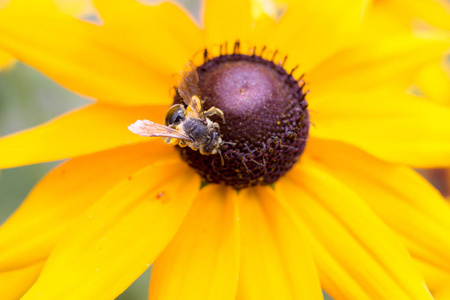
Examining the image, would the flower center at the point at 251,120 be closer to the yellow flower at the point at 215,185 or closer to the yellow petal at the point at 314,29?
the yellow flower at the point at 215,185

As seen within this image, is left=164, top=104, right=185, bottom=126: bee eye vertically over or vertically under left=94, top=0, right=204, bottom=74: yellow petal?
under

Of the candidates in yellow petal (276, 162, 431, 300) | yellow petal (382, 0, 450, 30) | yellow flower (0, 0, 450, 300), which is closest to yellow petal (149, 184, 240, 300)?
yellow flower (0, 0, 450, 300)

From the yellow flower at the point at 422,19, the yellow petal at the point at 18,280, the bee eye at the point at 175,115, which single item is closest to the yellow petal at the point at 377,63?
the yellow flower at the point at 422,19

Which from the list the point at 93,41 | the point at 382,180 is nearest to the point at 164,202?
the point at 93,41

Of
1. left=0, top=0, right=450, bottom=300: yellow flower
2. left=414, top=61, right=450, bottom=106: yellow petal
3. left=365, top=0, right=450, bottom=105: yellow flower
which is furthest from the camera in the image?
left=414, top=61, right=450, bottom=106: yellow petal

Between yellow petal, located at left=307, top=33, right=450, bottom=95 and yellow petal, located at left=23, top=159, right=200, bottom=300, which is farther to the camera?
yellow petal, located at left=307, top=33, right=450, bottom=95

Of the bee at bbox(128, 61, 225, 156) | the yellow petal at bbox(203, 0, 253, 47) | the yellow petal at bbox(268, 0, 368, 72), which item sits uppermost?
the yellow petal at bbox(203, 0, 253, 47)

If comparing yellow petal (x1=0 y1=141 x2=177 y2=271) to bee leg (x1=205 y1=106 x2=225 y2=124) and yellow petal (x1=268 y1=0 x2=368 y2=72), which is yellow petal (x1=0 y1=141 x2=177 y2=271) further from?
yellow petal (x1=268 y1=0 x2=368 y2=72)
